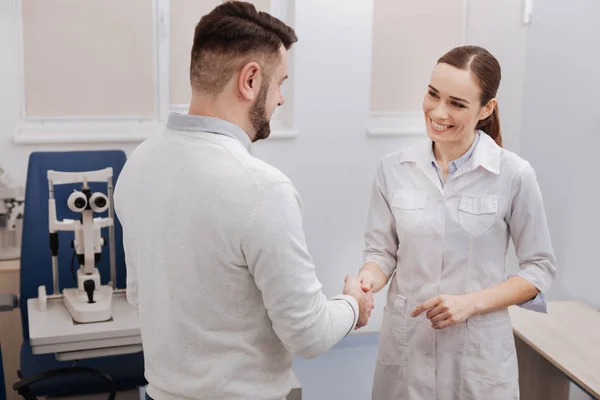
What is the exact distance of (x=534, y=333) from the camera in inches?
98.9

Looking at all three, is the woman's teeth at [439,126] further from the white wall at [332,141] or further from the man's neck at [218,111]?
the white wall at [332,141]

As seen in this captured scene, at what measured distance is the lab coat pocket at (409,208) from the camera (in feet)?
6.03

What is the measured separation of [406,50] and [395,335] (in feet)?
8.06

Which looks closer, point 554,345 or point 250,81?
point 250,81

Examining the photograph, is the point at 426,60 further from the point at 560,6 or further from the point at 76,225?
the point at 76,225

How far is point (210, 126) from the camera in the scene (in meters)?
1.31

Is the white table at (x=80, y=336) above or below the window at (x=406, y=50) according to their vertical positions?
below

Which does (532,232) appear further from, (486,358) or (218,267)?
(218,267)

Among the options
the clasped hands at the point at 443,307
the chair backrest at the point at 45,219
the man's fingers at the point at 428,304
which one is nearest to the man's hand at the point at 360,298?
the clasped hands at the point at 443,307

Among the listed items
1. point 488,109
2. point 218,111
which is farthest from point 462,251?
point 218,111

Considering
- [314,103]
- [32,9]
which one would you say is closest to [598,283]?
[314,103]

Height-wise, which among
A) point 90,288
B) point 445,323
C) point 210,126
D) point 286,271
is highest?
point 210,126

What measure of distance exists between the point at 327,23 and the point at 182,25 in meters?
0.74

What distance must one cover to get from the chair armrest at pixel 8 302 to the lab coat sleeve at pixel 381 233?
1482 millimetres
